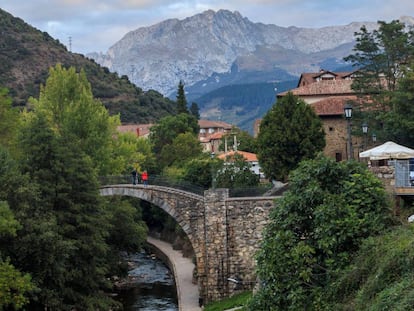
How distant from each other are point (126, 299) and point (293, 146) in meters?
13.8

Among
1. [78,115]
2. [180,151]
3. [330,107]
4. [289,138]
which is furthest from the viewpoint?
[180,151]

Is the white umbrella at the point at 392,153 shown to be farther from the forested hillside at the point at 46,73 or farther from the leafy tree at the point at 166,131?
the forested hillside at the point at 46,73

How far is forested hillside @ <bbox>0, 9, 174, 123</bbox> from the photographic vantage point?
124 m

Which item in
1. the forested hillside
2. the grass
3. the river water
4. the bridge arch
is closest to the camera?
the grass

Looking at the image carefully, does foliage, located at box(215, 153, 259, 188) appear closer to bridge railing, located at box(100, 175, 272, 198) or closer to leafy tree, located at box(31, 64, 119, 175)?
leafy tree, located at box(31, 64, 119, 175)

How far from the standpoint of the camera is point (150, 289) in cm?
4256

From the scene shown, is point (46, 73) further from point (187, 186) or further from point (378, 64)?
point (187, 186)

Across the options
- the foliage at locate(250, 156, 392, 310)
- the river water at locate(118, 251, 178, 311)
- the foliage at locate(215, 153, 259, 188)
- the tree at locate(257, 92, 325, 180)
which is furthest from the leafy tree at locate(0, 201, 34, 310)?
the foliage at locate(215, 153, 259, 188)

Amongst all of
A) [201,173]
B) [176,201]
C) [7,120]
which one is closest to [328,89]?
[201,173]

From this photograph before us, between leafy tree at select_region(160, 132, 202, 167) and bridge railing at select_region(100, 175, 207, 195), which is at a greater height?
leafy tree at select_region(160, 132, 202, 167)

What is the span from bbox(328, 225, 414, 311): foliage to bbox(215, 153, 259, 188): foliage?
31571mm

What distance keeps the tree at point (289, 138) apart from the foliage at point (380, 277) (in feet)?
88.7

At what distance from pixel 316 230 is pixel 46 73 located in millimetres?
116527

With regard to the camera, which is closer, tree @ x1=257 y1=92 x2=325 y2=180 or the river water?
the river water
